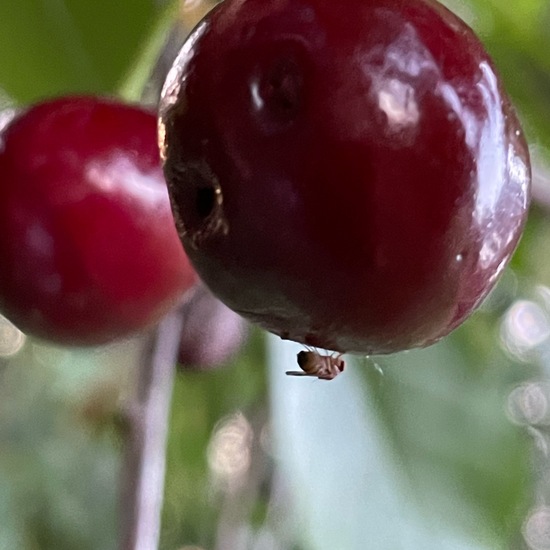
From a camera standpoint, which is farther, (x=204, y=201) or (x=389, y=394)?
(x=389, y=394)

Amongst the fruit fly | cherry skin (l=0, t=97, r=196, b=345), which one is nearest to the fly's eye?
the fruit fly

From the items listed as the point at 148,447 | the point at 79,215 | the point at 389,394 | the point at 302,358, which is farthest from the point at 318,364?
the point at 389,394

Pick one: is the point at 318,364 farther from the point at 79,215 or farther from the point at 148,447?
the point at 148,447

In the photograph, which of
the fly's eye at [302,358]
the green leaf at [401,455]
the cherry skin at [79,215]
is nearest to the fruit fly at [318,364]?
the fly's eye at [302,358]

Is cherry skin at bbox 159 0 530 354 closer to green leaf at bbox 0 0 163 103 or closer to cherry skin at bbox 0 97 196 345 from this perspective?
cherry skin at bbox 0 97 196 345

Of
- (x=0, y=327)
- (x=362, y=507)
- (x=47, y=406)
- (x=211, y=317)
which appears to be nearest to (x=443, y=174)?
(x=362, y=507)

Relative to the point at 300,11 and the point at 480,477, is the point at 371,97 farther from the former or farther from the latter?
the point at 480,477
